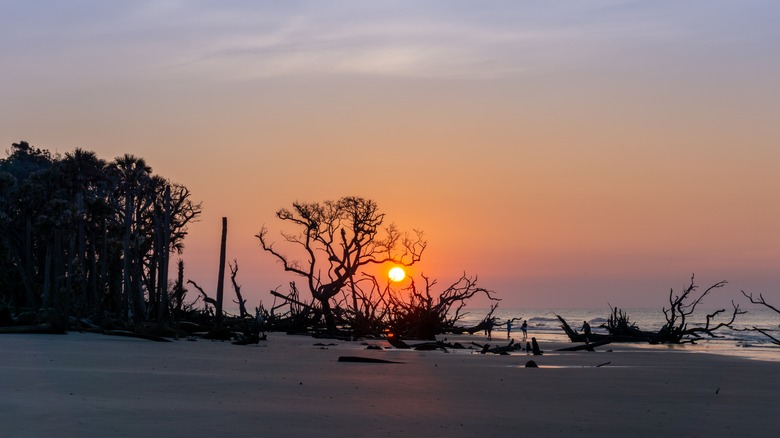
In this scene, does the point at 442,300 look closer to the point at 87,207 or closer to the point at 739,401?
the point at 87,207

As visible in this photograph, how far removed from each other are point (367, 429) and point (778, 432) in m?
5.69

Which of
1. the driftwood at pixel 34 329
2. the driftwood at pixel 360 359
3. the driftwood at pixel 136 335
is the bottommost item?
the driftwood at pixel 360 359

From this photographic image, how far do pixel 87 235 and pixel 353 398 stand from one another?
47462 millimetres

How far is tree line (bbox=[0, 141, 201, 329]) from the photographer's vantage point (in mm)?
46812

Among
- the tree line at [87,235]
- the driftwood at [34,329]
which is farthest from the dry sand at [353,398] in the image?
the tree line at [87,235]

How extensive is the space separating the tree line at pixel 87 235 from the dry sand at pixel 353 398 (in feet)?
62.8

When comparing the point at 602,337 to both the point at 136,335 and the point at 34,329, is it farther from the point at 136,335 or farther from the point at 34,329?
the point at 34,329

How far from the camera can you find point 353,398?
14859 mm

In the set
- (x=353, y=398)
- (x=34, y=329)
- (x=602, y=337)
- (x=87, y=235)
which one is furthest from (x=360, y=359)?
(x=87, y=235)

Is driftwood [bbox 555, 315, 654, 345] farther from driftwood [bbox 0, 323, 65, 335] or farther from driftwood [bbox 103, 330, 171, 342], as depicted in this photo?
driftwood [bbox 0, 323, 65, 335]

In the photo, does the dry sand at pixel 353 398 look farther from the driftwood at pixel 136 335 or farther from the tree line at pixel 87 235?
the tree line at pixel 87 235

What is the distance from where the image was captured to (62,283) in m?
51.5

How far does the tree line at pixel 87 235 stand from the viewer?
154 ft

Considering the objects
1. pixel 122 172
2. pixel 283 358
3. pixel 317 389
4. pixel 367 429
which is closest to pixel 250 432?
pixel 367 429
